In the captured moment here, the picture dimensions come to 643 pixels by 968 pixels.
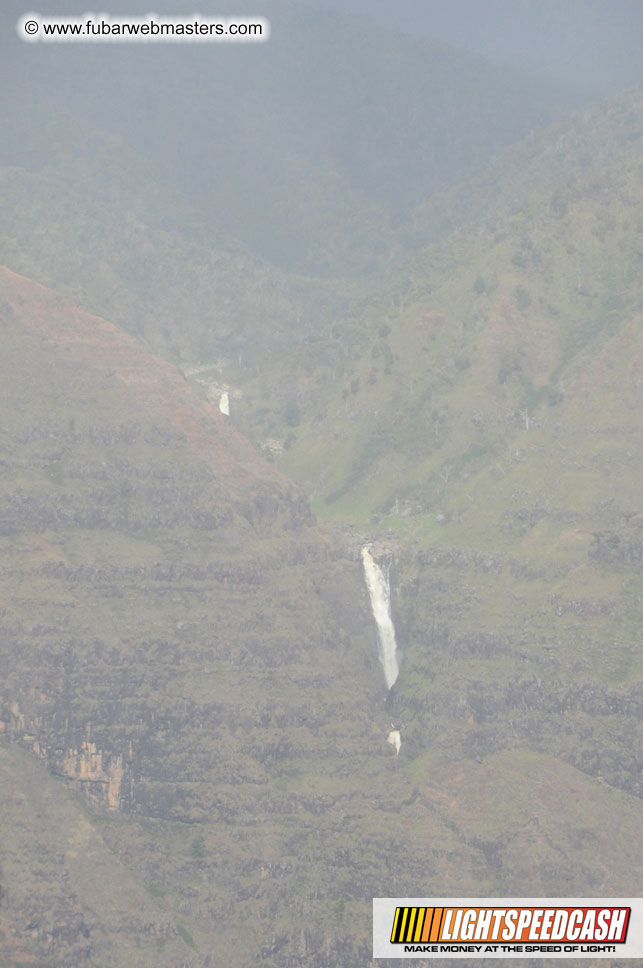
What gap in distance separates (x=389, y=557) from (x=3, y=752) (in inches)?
1728

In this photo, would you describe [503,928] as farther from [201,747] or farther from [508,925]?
[201,747]

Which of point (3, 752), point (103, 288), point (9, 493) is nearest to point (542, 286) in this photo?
point (103, 288)

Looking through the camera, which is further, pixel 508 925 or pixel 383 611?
pixel 383 611

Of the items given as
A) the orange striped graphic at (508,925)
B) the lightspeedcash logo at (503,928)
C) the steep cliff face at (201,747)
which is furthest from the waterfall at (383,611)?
the orange striped graphic at (508,925)

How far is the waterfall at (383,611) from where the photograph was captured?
122812 mm

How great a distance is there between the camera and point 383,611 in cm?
12619

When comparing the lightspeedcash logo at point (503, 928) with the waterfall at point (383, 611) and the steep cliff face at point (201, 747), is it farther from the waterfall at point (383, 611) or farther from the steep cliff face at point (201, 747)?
the waterfall at point (383, 611)

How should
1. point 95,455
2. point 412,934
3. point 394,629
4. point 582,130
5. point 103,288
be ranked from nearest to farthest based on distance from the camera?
point 412,934 < point 95,455 < point 394,629 < point 103,288 < point 582,130

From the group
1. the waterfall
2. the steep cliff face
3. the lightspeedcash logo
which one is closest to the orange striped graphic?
the lightspeedcash logo

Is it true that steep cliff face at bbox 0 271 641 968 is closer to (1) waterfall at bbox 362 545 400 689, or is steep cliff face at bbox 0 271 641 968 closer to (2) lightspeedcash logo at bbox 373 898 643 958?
(2) lightspeedcash logo at bbox 373 898 643 958

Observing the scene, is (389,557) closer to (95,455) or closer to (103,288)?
(95,455)

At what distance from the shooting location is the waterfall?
122812 millimetres

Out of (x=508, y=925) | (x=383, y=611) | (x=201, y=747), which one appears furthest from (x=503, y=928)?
(x=383, y=611)

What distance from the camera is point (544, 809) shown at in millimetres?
102625
